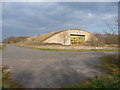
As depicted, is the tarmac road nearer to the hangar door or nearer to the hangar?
the hangar

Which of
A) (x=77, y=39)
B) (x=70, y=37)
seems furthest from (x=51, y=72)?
(x=77, y=39)

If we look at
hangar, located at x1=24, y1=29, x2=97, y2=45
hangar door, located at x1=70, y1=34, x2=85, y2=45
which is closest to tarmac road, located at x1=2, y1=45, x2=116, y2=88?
hangar, located at x1=24, y1=29, x2=97, y2=45

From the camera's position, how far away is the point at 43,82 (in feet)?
17.3

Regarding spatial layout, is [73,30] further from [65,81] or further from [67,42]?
[65,81]

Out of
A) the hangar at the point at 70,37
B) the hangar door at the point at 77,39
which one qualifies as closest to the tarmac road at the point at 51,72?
the hangar at the point at 70,37

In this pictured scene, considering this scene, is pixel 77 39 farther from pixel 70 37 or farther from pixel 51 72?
pixel 51 72

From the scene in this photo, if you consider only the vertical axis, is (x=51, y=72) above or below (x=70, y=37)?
below

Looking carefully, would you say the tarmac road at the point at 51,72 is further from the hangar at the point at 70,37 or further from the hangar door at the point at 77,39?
the hangar door at the point at 77,39

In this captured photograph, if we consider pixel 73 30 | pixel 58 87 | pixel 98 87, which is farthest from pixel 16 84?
pixel 73 30

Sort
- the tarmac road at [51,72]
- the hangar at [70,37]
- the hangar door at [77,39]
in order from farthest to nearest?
1. the hangar door at [77,39]
2. the hangar at [70,37]
3. the tarmac road at [51,72]

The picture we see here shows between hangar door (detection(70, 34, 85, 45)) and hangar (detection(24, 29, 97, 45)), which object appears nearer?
hangar (detection(24, 29, 97, 45))

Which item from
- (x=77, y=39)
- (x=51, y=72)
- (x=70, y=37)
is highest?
(x=70, y=37)

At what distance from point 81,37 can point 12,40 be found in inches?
2654

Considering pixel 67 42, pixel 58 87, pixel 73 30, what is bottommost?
pixel 58 87
